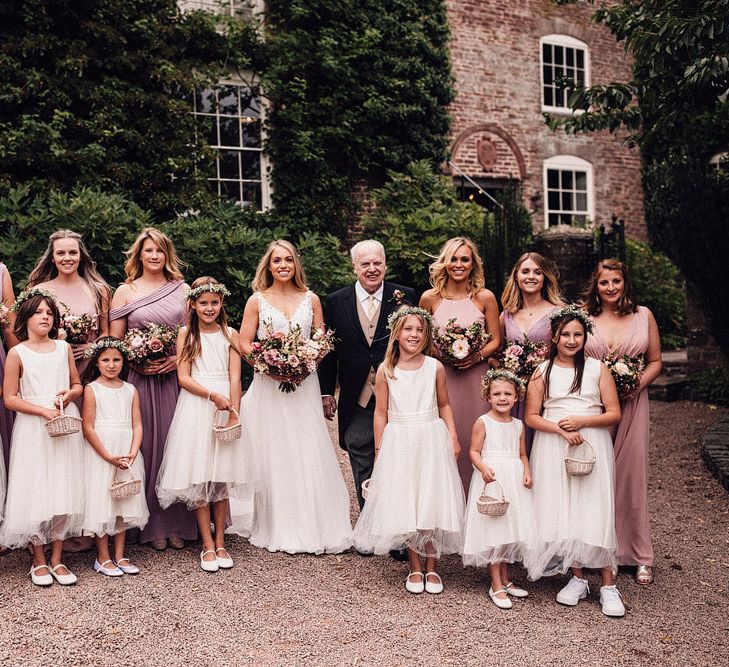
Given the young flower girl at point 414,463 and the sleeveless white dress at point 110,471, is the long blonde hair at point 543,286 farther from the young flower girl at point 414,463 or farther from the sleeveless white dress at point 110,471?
the sleeveless white dress at point 110,471

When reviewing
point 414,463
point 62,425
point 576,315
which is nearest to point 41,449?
point 62,425

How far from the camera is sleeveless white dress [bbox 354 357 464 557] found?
15.3ft

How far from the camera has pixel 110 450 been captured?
196 inches

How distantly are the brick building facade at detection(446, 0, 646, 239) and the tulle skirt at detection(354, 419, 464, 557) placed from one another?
37.9ft

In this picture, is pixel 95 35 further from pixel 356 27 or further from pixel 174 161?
pixel 356 27

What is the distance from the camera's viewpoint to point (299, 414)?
5.54 meters

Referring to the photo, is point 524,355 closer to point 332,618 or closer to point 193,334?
point 332,618

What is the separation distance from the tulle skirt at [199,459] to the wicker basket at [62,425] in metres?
0.66

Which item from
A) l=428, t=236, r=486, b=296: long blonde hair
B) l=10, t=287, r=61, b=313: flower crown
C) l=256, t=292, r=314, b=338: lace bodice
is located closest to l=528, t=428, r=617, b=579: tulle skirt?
l=428, t=236, r=486, b=296: long blonde hair

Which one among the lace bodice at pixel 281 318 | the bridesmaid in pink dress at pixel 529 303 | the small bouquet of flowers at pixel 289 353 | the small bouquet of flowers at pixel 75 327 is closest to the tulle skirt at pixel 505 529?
the bridesmaid in pink dress at pixel 529 303

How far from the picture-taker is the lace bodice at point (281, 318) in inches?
213

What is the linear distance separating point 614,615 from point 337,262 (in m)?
8.26

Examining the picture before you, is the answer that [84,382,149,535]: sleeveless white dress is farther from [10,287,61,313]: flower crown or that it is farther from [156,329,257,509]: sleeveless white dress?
[10,287,61,313]: flower crown

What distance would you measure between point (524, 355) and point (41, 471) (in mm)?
3026
